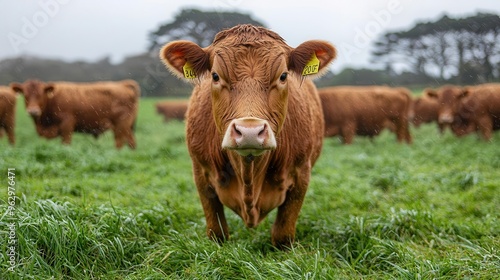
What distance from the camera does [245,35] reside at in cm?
363

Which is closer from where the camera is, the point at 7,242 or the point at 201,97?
the point at 7,242

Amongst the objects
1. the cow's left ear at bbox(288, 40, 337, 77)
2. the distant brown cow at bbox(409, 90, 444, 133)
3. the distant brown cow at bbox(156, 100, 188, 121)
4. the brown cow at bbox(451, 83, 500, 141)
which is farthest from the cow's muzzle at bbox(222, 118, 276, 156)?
the distant brown cow at bbox(156, 100, 188, 121)

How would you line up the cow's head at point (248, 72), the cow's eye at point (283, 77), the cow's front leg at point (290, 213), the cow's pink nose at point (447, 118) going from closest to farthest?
1. the cow's head at point (248, 72)
2. the cow's eye at point (283, 77)
3. the cow's front leg at point (290, 213)
4. the cow's pink nose at point (447, 118)

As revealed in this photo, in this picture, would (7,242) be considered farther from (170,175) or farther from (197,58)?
(170,175)

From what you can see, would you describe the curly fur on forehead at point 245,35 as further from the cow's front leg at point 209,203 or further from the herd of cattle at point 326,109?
the herd of cattle at point 326,109

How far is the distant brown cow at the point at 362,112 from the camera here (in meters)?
15.7

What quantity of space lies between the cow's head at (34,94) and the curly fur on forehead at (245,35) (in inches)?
422

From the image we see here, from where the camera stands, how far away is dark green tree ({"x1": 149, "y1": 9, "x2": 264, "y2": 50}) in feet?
23.6

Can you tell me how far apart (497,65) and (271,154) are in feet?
36.1

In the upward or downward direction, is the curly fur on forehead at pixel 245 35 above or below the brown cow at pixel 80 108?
above

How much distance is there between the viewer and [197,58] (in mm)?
3777

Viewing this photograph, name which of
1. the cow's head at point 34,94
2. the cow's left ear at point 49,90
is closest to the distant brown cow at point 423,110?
the cow's left ear at point 49,90

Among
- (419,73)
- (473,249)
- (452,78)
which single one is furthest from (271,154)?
(419,73)

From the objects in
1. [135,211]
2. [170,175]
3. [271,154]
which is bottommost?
[170,175]
